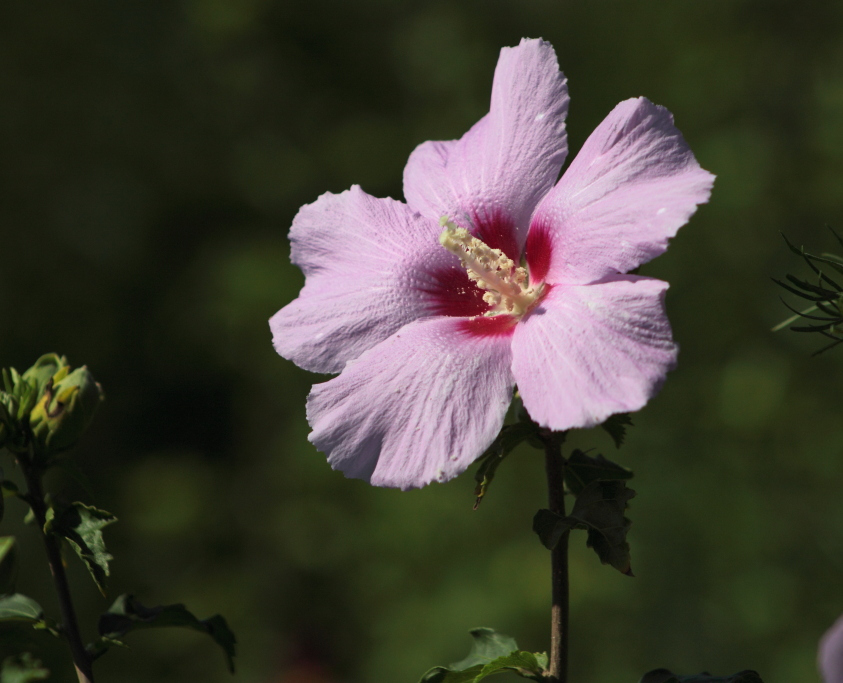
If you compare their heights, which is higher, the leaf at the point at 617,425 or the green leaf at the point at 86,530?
the leaf at the point at 617,425

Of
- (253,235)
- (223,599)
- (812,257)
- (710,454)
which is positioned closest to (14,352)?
(253,235)

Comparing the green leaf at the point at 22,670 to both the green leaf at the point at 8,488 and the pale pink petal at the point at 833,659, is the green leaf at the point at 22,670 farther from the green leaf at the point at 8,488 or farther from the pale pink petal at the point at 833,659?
the pale pink petal at the point at 833,659

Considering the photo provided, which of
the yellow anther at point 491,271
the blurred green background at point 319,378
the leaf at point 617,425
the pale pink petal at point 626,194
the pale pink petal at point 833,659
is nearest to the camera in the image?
the pale pink petal at point 833,659

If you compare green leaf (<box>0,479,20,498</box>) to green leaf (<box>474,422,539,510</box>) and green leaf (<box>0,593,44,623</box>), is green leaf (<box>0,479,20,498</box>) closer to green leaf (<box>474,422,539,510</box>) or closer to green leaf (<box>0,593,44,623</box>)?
green leaf (<box>0,593,44,623</box>)

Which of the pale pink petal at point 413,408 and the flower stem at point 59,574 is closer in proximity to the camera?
the pale pink petal at point 413,408

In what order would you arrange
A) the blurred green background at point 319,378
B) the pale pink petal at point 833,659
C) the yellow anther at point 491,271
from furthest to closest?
1. the blurred green background at point 319,378
2. the yellow anther at point 491,271
3. the pale pink petal at point 833,659

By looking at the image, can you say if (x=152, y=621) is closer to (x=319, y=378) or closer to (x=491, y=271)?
(x=491, y=271)

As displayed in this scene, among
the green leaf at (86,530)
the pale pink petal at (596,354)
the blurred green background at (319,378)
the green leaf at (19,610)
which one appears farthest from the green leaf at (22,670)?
the blurred green background at (319,378)
